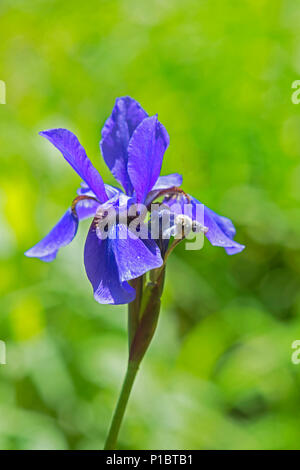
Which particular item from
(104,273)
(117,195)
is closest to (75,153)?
(117,195)

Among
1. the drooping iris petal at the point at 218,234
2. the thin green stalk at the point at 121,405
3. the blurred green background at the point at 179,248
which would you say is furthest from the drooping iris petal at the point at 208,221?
the blurred green background at the point at 179,248

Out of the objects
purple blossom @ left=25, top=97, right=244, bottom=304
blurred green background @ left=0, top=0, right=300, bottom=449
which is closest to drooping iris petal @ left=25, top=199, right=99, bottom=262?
purple blossom @ left=25, top=97, right=244, bottom=304

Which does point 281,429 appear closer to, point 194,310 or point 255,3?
point 194,310

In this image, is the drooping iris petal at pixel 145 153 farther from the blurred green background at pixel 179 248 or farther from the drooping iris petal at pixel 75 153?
the blurred green background at pixel 179 248

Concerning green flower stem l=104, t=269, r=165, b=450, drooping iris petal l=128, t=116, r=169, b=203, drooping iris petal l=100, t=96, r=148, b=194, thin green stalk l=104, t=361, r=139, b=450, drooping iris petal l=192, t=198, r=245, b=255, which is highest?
drooping iris petal l=100, t=96, r=148, b=194

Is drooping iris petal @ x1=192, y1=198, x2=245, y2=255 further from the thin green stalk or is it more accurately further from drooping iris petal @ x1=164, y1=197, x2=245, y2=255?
the thin green stalk

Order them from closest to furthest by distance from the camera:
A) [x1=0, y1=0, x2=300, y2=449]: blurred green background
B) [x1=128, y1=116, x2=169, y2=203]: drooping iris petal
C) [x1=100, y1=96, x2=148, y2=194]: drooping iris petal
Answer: [x1=128, y1=116, x2=169, y2=203]: drooping iris petal, [x1=100, y1=96, x2=148, y2=194]: drooping iris petal, [x1=0, y1=0, x2=300, y2=449]: blurred green background
